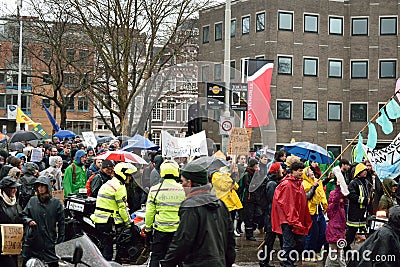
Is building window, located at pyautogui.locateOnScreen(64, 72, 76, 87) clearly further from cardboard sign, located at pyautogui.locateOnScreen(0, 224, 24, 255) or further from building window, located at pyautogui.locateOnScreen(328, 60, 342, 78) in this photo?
cardboard sign, located at pyautogui.locateOnScreen(0, 224, 24, 255)

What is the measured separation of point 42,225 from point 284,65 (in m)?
37.1

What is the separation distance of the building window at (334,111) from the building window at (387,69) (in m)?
3.53

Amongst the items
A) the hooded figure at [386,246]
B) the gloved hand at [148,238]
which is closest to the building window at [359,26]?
the gloved hand at [148,238]

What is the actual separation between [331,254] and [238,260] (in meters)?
1.73

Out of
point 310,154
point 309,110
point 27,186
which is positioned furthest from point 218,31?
point 27,186

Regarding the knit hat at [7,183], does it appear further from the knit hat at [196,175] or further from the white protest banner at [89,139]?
the white protest banner at [89,139]

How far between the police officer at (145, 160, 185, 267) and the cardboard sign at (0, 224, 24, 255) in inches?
70.3

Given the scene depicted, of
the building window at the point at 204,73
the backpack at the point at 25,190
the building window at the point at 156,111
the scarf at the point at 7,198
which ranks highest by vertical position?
the building window at the point at 204,73

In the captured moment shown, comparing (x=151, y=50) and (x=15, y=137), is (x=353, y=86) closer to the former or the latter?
(x=151, y=50)

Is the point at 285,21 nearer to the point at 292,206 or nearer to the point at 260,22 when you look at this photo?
the point at 260,22

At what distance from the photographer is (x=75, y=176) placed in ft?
48.6

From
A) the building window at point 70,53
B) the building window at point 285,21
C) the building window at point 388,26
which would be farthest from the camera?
the building window at point 388,26

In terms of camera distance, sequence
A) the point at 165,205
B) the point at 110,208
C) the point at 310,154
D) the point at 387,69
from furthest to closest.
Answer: the point at 387,69
the point at 310,154
the point at 110,208
the point at 165,205

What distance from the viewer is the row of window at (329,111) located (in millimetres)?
44594
